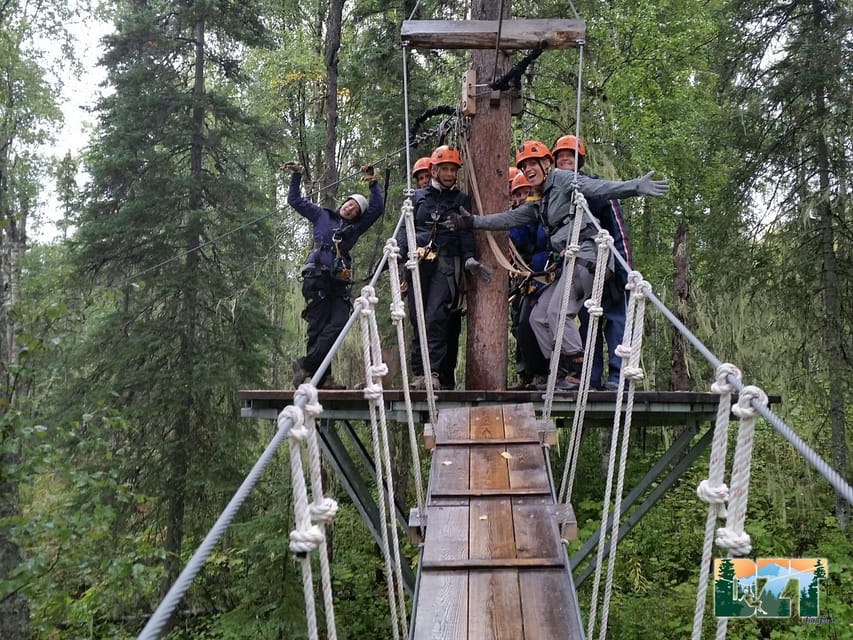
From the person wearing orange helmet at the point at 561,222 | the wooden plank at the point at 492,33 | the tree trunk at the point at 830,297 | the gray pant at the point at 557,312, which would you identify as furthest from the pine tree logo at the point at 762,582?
the tree trunk at the point at 830,297

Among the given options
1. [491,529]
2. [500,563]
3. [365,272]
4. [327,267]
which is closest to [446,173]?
[327,267]

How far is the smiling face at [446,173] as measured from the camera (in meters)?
4.76

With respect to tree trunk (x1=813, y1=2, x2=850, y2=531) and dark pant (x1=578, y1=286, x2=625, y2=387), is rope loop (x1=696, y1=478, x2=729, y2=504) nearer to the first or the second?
dark pant (x1=578, y1=286, x2=625, y2=387)

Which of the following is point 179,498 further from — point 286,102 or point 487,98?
point 286,102

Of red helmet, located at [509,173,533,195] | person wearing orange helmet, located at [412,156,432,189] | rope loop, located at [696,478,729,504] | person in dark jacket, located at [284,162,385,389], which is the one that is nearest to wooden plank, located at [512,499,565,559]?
rope loop, located at [696,478,729,504]

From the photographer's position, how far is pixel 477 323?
4.75 metres

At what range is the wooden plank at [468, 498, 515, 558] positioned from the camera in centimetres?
257

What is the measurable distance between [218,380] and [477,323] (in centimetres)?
444

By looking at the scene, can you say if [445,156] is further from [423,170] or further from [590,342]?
[590,342]

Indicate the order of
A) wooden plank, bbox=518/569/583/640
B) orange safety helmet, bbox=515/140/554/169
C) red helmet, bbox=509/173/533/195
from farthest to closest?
red helmet, bbox=509/173/533/195 → orange safety helmet, bbox=515/140/554/169 → wooden plank, bbox=518/569/583/640

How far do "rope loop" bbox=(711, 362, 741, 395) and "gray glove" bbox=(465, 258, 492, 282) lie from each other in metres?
3.10

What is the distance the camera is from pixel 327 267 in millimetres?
4859

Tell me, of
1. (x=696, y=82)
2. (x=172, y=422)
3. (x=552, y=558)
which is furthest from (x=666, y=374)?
(x=552, y=558)

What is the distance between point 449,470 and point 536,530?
59 cm
